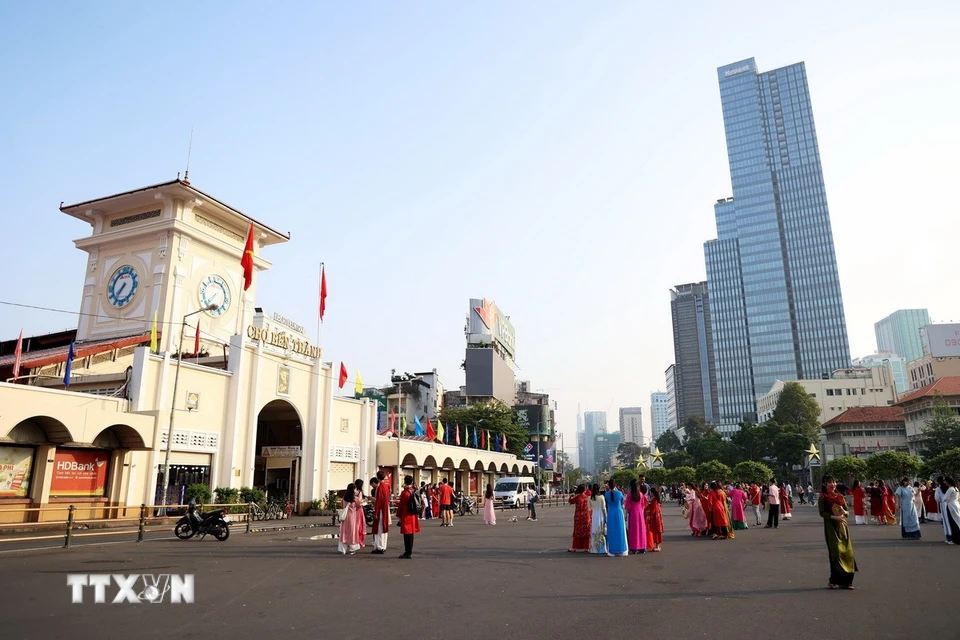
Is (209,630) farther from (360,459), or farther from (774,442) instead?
(774,442)

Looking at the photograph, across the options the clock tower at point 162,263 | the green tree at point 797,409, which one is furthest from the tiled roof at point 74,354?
the green tree at point 797,409

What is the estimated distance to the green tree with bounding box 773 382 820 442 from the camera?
82.3 meters

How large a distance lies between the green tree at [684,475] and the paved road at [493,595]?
42.1 m

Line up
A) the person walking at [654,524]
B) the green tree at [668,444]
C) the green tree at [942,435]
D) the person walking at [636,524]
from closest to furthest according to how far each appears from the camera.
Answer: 1. the person walking at [636,524]
2. the person walking at [654,524]
3. the green tree at [942,435]
4. the green tree at [668,444]

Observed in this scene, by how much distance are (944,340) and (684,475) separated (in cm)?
4336

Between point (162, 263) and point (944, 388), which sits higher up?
point (162, 263)

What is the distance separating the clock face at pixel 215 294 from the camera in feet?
118

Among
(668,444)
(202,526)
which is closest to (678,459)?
(668,444)

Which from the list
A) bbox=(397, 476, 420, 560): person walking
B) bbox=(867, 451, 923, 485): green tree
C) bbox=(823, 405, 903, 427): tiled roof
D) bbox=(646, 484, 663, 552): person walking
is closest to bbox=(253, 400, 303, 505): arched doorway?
bbox=(397, 476, 420, 560): person walking

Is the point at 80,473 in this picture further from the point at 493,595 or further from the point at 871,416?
the point at 871,416

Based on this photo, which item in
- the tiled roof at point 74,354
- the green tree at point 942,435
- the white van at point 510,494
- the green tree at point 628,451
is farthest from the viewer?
the green tree at point 628,451

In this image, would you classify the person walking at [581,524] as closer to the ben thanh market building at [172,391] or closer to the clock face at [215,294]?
the ben thanh market building at [172,391]

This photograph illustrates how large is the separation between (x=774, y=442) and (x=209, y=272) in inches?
2511

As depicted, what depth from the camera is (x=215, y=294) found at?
36.7 meters
